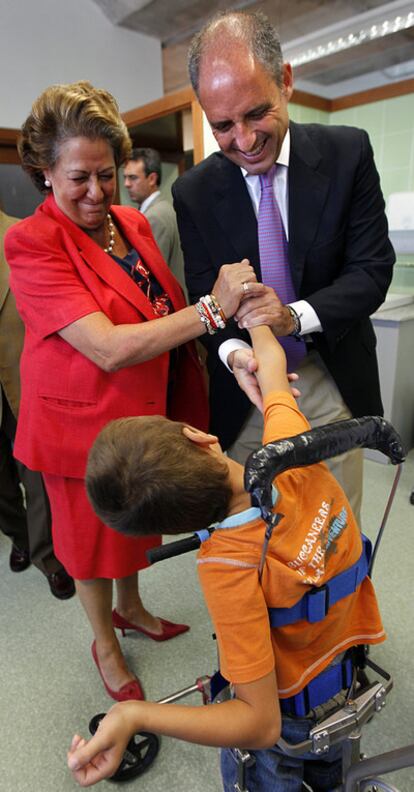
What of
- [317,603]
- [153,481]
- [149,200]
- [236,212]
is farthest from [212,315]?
[149,200]

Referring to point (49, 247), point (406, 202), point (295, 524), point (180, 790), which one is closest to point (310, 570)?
point (295, 524)

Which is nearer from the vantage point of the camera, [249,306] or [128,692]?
[249,306]

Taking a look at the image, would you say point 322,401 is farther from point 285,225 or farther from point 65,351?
point 65,351

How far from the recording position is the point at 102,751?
62cm

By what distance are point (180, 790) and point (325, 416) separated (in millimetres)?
1041

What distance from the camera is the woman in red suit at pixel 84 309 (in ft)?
3.67

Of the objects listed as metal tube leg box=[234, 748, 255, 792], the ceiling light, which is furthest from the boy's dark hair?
the ceiling light

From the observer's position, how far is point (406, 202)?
3.21 metres

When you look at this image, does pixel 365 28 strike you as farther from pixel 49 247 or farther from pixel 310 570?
pixel 310 570

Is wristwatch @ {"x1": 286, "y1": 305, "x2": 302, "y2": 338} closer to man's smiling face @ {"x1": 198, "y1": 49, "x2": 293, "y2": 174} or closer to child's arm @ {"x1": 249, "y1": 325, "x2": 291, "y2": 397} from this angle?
child's arm @ {"x1": 249, "y1": 325, "x2": 291, "y2": 397}

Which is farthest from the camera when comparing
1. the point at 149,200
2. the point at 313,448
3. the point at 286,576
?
the point at 149,200

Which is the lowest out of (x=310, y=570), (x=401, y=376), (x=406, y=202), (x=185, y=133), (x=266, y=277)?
(x=401, y=376)

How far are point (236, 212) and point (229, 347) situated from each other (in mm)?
331

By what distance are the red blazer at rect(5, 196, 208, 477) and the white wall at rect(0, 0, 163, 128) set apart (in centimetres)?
320
